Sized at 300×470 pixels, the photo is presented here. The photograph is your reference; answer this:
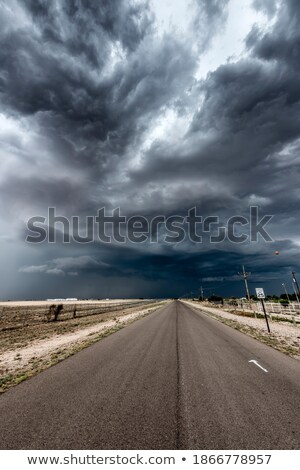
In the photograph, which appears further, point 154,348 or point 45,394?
point 154,348

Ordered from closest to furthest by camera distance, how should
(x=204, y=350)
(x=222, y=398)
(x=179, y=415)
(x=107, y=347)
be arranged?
1. (x=179, y=415)
2. (x=222, y=398)
3. (x=204, y=350)
4. (x=107, y=347)

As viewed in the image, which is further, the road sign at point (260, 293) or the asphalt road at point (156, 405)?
the road sign at point (260, 293)

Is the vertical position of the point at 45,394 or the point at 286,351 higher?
the point at 45,394

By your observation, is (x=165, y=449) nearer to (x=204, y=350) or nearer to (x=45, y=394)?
(x=45, y=394)

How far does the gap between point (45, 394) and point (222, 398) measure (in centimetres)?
457

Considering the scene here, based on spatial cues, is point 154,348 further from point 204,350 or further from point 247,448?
point 247,448

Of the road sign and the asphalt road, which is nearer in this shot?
the asphalt road

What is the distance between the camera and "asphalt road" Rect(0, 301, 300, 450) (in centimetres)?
404

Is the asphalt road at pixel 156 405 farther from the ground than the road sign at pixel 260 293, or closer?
closer

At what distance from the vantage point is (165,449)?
379cm

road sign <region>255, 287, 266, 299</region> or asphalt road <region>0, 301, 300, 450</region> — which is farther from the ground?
road sign <region>255, 287, 266, 299</region>

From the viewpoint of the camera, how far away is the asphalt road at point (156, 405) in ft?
13.2

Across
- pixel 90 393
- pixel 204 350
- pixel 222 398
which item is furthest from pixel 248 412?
pixel 204 350

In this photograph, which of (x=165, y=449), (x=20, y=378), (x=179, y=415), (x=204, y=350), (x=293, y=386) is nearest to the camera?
(x=165, y=449)
